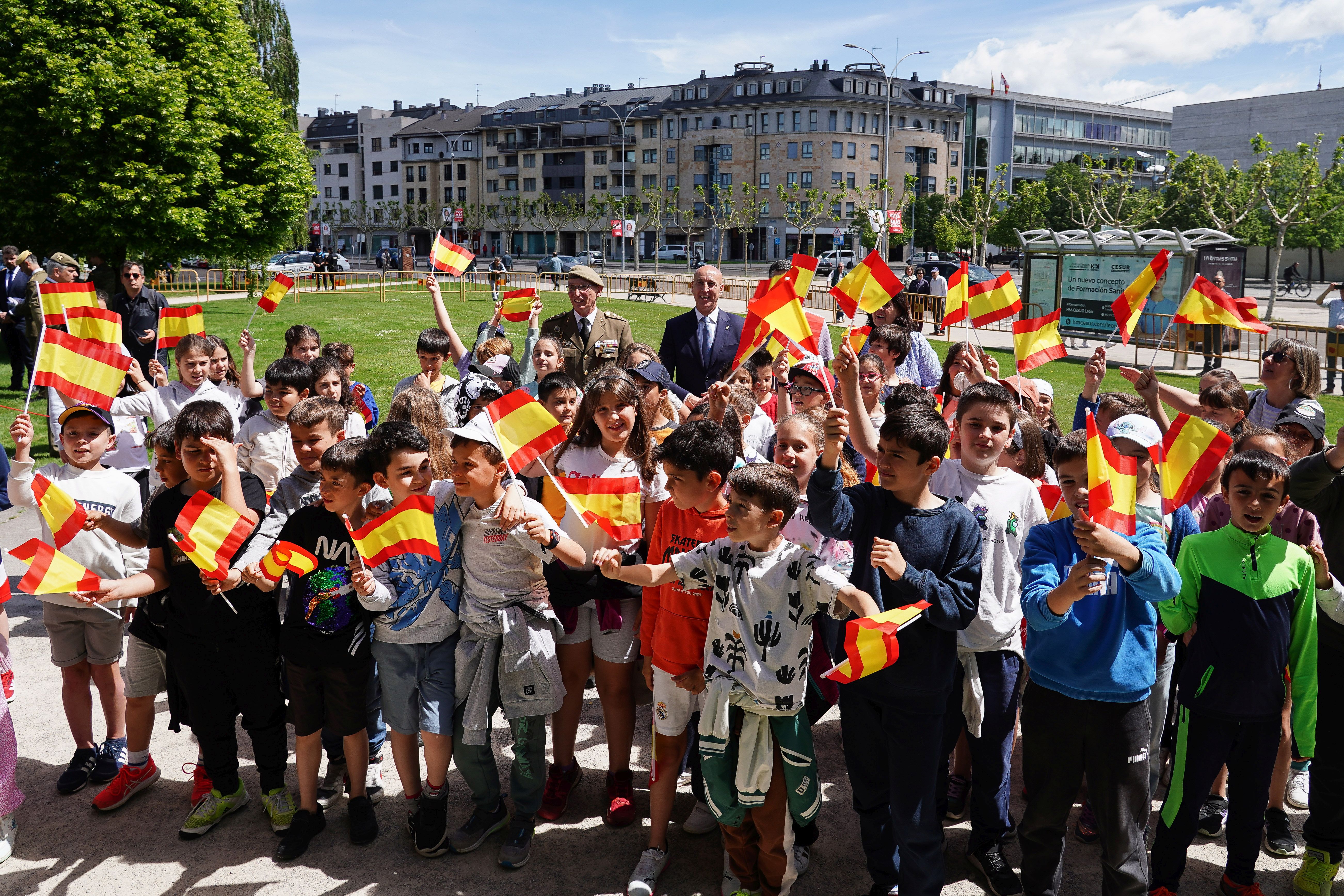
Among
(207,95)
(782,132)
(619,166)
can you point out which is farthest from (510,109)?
(207,95)

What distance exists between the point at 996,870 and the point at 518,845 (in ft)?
6.14

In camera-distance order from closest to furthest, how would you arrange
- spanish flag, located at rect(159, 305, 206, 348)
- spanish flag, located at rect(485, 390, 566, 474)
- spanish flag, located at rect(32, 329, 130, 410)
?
spanish flag, located at rect(485, 390, 566, 474), spanish flag, located at rect(32, 329, 130, 410), spanish flag, located at rect(159, 305, 206, 348)

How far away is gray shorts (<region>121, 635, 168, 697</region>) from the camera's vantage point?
429 centimetres

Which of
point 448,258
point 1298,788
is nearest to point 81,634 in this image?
point 448,258

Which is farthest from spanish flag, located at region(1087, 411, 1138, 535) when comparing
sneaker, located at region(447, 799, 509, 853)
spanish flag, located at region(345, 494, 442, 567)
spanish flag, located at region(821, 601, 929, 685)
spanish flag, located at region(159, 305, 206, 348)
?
spanish flag, located at region(159, 305, 206, 348)

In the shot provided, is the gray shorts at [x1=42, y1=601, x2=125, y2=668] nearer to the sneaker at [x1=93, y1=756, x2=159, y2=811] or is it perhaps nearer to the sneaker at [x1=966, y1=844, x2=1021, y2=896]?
the sneaker at [x1=93, y1=756, x2=159, y2=811]

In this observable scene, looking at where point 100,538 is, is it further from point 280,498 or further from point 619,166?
point 619,166

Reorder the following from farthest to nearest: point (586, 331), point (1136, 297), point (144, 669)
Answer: point (586, 331)
point (1136, 297)
point (144, 669)

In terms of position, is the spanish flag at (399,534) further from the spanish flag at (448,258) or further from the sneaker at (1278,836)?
the spanish flag at (448,258)

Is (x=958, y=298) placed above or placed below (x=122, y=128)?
below

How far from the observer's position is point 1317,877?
3.70m

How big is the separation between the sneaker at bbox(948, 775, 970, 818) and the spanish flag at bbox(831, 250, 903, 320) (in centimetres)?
321

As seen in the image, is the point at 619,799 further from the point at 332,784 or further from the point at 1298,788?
the point at 1298,788

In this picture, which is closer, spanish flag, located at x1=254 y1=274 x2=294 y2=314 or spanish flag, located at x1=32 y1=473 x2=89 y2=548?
spanish flag, located at x1=32 y1=473 x2=89 y2=548
